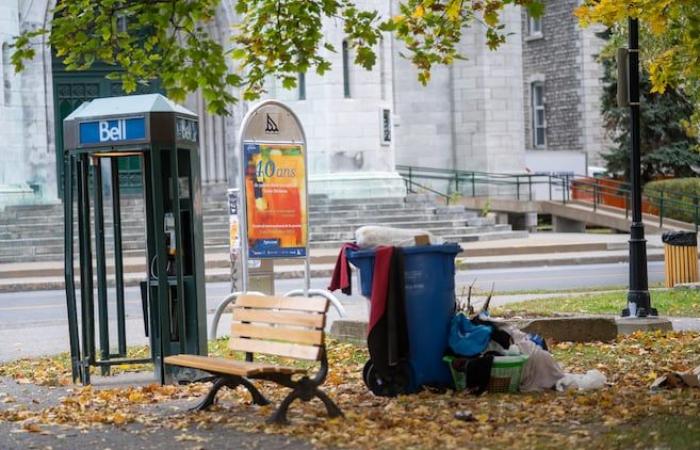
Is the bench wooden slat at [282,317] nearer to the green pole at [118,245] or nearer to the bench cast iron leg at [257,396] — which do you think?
the bench cast iron leg at [257,396]

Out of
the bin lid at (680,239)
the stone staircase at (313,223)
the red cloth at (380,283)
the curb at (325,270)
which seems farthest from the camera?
the stone staircase at (313,223)

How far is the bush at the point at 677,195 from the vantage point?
3859 centimetres

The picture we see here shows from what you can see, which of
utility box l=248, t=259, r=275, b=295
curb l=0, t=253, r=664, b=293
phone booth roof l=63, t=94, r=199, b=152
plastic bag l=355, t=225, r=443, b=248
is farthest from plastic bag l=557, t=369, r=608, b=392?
curb l=0, t=253, r=664, b=293

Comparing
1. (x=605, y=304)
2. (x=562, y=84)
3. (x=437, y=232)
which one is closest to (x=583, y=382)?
(x=605, y=304)

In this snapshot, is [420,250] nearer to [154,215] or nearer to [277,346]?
[277,346]

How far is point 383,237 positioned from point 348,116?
79.6 ft

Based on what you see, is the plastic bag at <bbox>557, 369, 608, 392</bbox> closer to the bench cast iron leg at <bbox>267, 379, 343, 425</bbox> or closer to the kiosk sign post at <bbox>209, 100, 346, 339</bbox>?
the bench cast iron leg at <bbox>267, 379, 343, 425</bbox>

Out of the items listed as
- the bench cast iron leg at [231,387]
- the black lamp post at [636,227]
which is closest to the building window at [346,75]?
the black lamp post at [636,227]

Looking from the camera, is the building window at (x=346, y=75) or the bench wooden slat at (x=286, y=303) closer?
the bench wooden slat at (x=286, y=303)

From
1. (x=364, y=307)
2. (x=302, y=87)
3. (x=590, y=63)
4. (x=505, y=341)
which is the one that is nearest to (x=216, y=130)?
(x=302, y=87)

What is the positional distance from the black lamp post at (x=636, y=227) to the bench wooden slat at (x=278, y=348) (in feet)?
21.9

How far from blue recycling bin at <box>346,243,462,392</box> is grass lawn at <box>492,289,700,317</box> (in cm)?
503

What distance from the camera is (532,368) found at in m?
10.8

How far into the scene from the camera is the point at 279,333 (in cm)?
984
